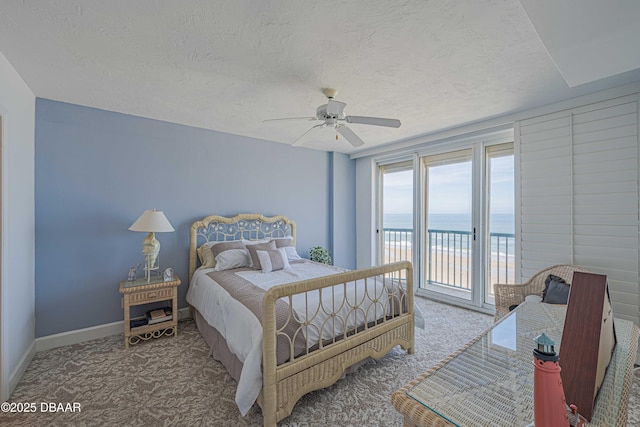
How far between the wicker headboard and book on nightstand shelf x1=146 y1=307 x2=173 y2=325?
1.78 ft

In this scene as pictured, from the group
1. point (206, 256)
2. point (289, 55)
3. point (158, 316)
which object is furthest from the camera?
point (206, 256)

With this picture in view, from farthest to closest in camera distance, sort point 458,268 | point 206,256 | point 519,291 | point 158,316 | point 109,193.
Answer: point 458,268 → point 206,256 → point 109,193 → point 158,316 → point 519,291

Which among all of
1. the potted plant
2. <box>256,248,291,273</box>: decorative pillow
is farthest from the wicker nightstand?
the potted plant

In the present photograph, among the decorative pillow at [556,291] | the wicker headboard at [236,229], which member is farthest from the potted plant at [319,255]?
the decorative pillow at [556,291]

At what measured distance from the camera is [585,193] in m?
2.64

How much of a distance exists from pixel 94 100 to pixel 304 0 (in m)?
2.60

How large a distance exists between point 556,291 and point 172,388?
11.0 feet

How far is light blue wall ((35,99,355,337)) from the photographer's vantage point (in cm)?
271

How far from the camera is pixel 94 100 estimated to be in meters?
2.73

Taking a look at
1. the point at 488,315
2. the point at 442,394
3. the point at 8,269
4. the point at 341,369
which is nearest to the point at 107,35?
the point at 8,269

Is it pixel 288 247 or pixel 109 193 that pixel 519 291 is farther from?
pixel 109 193

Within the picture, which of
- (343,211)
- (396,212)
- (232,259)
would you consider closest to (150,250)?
(232,259)

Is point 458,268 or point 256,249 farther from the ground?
point 256,249

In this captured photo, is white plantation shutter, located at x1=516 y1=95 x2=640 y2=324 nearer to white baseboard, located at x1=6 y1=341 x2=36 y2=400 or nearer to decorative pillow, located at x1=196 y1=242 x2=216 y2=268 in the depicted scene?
decorative pillow, located at x1=196 y1=242 x2=216 y2=268
